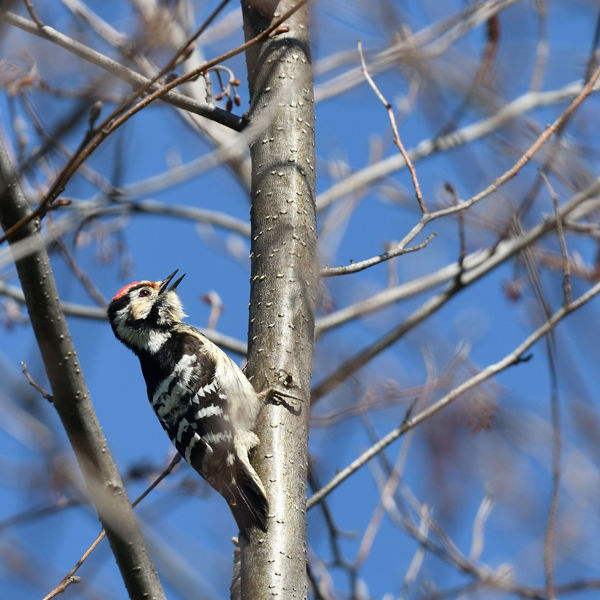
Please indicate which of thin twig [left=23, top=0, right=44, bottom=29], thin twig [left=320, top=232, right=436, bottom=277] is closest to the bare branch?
thin twig [left=320, top=232, right=436, bottom=277]

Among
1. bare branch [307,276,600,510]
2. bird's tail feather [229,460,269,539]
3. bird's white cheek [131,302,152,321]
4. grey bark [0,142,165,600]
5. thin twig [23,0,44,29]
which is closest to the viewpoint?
grey bark [0,142,165,600]

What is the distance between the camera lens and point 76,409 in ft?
8.78

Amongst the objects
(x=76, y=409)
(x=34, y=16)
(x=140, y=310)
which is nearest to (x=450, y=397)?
(x=76, y=409)

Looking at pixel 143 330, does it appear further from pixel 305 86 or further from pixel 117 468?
pixel 117 468

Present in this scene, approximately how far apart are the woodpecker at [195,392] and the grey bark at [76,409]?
1.64ft

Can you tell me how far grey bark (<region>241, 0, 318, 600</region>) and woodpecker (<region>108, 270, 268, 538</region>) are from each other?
0.10m

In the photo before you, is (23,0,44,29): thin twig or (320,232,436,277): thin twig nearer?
(23,0,44,29): thin twig

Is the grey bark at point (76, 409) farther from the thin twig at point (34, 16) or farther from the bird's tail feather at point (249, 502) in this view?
the thin twig at point (34, 16)

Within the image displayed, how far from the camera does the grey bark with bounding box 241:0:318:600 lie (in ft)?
9.61

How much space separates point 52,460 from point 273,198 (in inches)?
65.2

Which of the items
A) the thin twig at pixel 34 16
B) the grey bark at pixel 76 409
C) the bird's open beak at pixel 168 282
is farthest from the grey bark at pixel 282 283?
the bird's open beak at pixel 168 282

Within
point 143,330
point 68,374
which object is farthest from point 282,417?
point 143,330

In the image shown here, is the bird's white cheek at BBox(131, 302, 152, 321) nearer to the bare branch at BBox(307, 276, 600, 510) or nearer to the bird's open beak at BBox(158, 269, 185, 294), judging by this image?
the bird's open beak at BBox(158, 269, 185, 294)

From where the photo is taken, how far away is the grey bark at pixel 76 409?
2.51 metres
